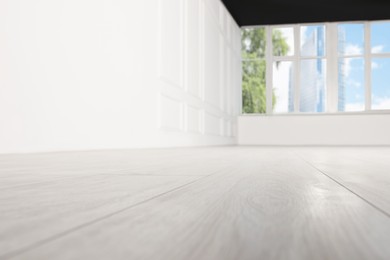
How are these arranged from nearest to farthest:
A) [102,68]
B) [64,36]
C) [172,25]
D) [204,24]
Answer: [64,36] < [102,68] < [172,25] < [204,24]

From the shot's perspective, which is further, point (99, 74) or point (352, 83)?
point (352, 83)

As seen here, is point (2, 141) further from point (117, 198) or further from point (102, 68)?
point (117, 198)

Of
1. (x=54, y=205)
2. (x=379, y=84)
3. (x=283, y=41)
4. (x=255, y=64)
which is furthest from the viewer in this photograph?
(x=255, y=64)

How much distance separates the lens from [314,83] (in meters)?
9.85

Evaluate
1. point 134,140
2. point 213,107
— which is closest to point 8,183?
point 134,140

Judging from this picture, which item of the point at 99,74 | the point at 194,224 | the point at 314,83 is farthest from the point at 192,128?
the point at 194,224

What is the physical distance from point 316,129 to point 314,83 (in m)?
1.06

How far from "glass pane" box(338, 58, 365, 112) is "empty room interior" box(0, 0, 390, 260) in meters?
0.03

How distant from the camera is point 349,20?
959 cm

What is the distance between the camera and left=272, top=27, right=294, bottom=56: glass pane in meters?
9.96

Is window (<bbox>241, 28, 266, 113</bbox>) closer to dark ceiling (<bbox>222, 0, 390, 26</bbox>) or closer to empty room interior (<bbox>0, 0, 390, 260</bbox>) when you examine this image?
empty room interior (<bbox>0, 0, 390, 260</bbox>)

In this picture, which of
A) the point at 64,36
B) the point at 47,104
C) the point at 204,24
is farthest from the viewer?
the point at 204,24

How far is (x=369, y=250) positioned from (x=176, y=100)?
5.01m

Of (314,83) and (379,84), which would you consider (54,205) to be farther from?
(379,84)
